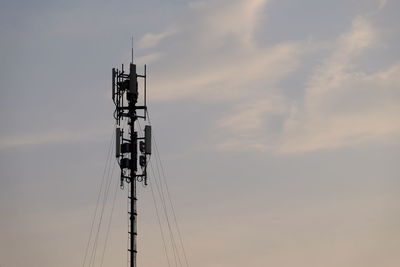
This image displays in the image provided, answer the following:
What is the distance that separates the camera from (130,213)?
6481 cm

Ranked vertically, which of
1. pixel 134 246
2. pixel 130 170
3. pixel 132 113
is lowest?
pixel 134 246

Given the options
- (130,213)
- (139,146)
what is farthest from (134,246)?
(139,146)

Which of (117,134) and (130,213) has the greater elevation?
(117,134)

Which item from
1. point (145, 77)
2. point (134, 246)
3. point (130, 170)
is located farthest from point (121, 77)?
point (134, 246)

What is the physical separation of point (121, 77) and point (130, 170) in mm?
6805

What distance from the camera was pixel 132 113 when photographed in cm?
6712

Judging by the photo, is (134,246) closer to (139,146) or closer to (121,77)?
(139,146)

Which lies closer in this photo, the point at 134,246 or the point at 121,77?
the point at 134,246

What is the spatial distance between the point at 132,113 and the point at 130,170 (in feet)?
13.3

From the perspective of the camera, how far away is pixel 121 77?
6806 centimetres

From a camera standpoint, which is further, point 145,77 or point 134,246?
point 145,77

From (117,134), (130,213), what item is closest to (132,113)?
(117,134)

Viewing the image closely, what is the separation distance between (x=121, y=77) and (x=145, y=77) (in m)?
1.70

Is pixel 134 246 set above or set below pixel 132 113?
below
